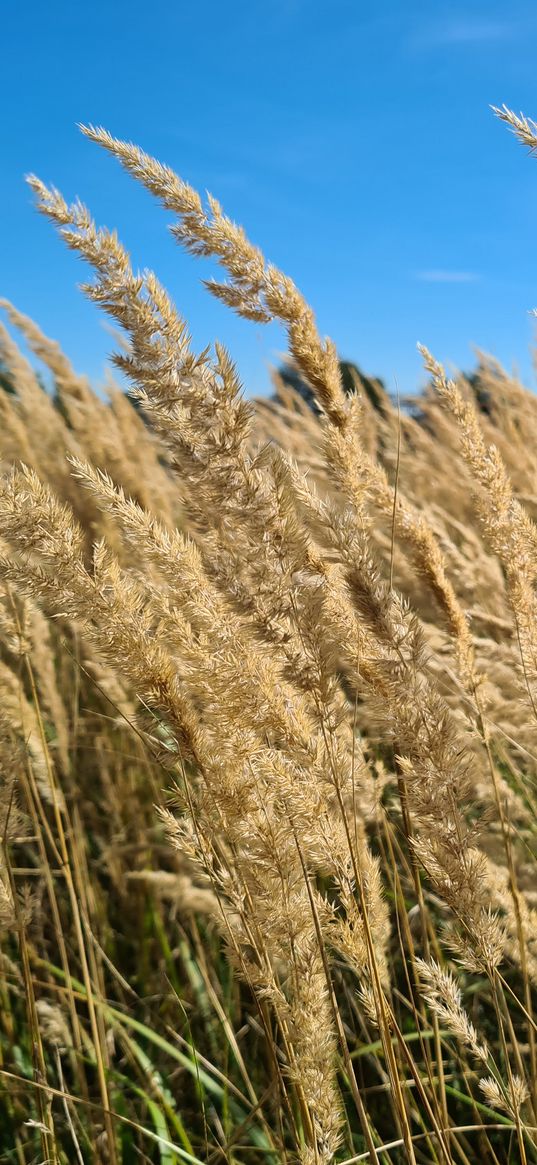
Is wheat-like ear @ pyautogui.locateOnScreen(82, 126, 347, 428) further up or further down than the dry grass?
further up

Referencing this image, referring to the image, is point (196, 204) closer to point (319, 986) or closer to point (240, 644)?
point (240, 644)

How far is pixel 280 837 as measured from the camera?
3.51 feet

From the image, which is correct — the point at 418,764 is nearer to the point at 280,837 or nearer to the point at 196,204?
the point at 280,837

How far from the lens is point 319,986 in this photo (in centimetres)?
106

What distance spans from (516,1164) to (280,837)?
0.95 metres

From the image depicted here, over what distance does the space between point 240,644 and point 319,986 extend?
0.42 meters

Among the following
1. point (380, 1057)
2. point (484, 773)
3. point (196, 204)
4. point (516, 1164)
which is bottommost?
point (516, 1164)

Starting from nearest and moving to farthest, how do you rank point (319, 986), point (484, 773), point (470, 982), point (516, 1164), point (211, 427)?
point (211, 427)
point (319, 986)
point (516, 1164)
point (484, 773)
point (470, 982)

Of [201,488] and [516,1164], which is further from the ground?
[201,488]

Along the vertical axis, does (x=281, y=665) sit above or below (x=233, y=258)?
below

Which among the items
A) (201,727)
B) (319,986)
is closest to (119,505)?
(201,727)

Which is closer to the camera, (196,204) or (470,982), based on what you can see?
(196,204)

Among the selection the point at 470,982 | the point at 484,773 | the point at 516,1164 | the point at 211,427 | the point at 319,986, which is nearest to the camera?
the point at 211,427

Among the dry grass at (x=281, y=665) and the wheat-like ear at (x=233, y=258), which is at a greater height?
the wheat-like ear at (x=233, y=258)
